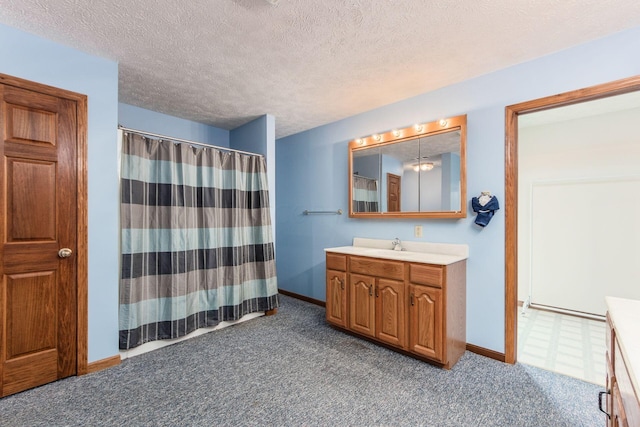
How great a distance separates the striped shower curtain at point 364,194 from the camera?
321cm

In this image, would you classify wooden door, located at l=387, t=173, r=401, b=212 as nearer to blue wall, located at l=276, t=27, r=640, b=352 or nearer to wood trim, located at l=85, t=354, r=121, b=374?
blue wall, located at l=276, t=27, r=640, b=352

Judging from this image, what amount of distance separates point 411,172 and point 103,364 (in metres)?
3.09

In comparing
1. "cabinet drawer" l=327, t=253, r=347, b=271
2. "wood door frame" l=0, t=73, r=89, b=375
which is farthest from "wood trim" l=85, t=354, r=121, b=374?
"cabinet drawer" l=327, t=253, r=347, b=271

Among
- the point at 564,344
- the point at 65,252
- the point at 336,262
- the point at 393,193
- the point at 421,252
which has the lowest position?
the point at 564,344

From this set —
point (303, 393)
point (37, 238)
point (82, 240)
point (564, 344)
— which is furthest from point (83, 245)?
point (564, 344)

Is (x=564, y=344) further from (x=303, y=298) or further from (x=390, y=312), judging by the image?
(x=303, y=298)

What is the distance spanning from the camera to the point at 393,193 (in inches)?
120

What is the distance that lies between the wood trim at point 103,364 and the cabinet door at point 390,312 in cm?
214

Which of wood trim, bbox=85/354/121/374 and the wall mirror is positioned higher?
the wall mirror

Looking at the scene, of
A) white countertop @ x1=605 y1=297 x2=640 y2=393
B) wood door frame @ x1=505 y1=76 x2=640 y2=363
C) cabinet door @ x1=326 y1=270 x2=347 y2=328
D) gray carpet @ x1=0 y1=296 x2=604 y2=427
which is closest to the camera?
white countertop @ x1=605 y1=297 x2=640 y2=393

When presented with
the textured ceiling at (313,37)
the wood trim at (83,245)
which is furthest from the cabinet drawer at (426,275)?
the wood trim at (83,245)

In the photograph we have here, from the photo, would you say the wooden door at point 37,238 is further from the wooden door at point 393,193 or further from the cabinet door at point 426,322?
the wooden door at point 393,193

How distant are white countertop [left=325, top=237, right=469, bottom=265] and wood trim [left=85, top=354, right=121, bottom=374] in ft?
6.69

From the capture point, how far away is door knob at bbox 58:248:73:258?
2.05 meters
